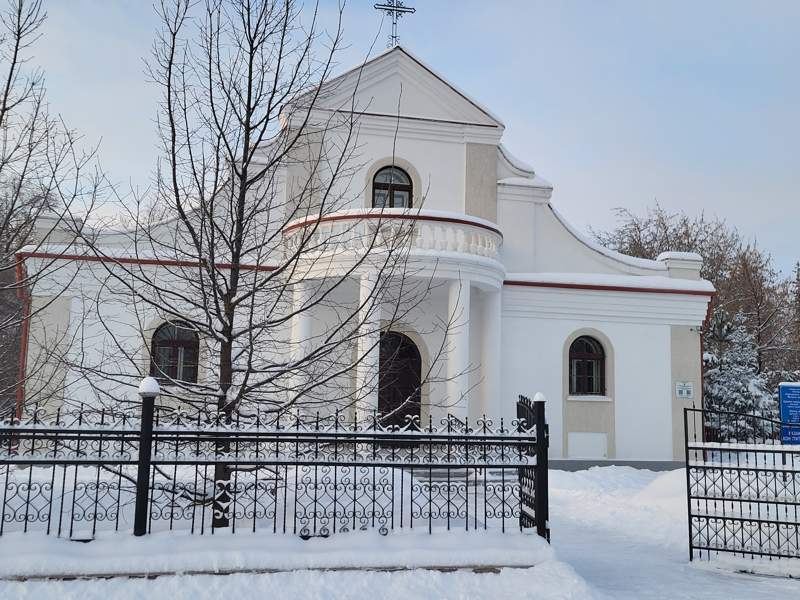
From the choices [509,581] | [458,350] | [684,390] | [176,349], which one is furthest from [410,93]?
[509,581]

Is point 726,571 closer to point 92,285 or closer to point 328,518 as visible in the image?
point 328,518

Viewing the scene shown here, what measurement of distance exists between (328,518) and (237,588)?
1.23 metres

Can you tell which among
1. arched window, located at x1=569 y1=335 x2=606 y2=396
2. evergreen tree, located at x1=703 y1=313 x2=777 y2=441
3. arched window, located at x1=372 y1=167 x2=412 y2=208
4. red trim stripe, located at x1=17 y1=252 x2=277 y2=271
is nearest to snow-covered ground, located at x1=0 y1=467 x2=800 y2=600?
red trim stripe, located at x1=17 y1=252 x2=277 y2=271

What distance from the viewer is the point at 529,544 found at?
20.4ft

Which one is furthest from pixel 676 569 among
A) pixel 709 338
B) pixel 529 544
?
pixel 709 338

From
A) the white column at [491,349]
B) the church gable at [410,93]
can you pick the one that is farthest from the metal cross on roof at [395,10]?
the white column at [491,349]

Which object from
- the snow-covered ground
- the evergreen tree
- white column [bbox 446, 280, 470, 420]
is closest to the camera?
the snow-covered ground

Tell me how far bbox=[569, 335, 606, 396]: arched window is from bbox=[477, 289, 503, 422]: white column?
6.82 feet

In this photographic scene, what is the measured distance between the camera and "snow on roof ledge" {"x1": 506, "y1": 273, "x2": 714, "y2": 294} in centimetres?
1491

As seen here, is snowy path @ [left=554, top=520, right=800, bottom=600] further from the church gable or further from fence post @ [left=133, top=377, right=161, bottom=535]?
the church gable

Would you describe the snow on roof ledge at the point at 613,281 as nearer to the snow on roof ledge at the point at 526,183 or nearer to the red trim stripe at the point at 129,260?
the snow on roof ledge at the point at 526,183

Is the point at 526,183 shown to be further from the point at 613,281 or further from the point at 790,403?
the point at 790,403

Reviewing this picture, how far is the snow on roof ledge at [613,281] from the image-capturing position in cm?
1491

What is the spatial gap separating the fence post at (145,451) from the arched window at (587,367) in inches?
433
